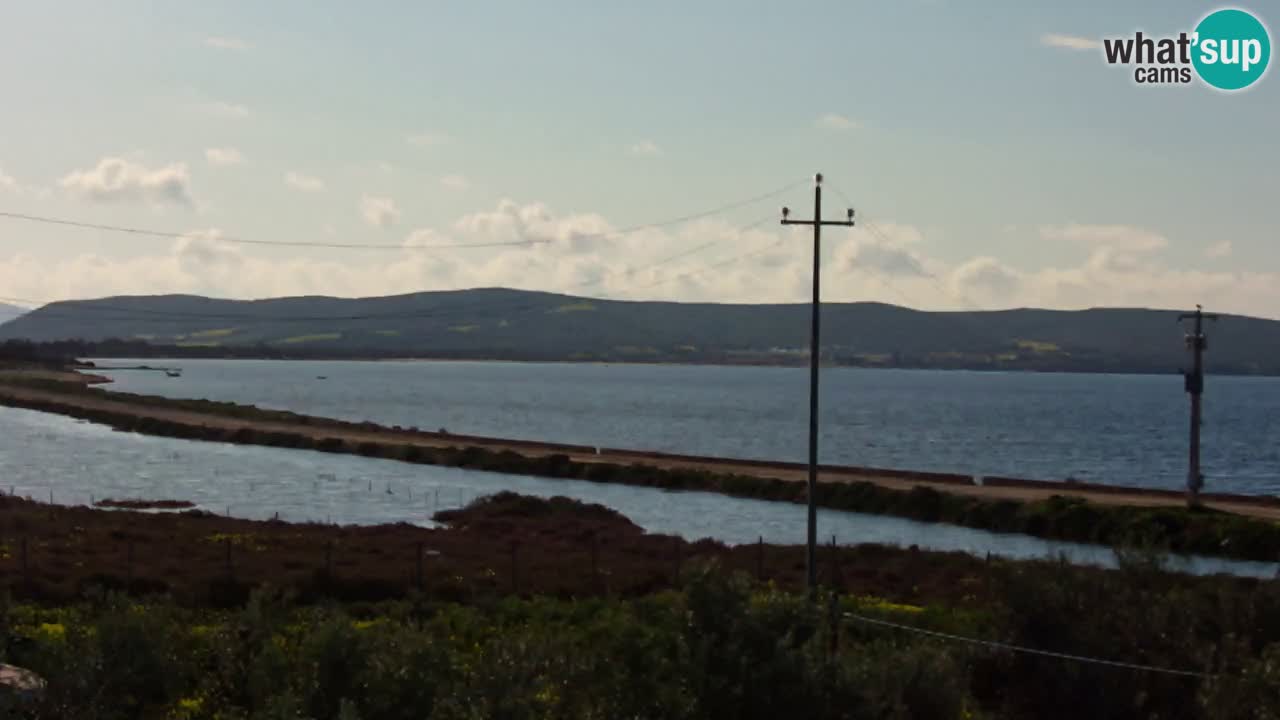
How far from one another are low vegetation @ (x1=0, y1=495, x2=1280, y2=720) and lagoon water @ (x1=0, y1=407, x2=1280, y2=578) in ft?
85.0

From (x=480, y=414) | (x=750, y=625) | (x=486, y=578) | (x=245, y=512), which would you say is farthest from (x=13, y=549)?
(x=480, y=414)

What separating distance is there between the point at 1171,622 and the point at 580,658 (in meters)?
12.7

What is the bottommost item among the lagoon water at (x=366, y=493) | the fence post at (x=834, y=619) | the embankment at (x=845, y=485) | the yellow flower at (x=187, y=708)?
the lagoon water at (x=366, y=493)

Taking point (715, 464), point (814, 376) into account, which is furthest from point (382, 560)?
point (715, 464)

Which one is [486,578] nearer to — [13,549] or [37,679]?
[13,549]

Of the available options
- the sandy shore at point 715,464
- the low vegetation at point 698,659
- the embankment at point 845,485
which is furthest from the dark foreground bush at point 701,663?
the sandy shore at point 715,464

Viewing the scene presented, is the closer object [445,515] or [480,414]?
[445,515]

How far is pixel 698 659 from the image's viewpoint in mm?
14078

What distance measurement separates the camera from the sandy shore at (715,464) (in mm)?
74250

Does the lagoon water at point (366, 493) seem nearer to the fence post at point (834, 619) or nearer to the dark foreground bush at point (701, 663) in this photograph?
the dark foreground bush at point (701, 663)

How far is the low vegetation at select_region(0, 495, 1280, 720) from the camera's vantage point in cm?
1409

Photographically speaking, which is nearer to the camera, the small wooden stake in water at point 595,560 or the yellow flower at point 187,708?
the yellow flower at point 187,708

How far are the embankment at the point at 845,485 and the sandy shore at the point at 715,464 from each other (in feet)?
0.36

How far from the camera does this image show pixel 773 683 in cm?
1401
